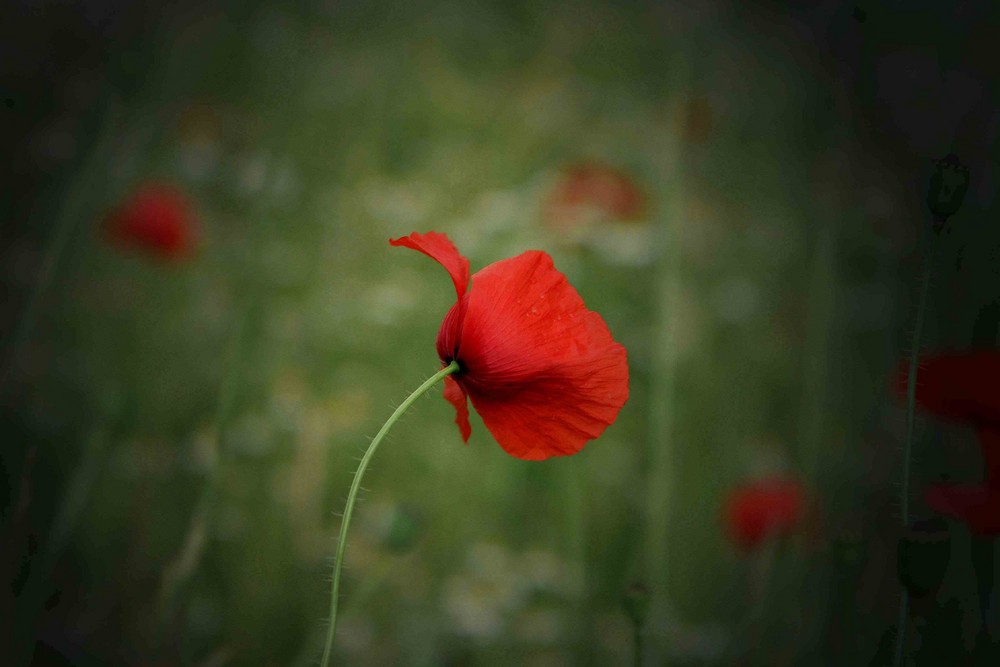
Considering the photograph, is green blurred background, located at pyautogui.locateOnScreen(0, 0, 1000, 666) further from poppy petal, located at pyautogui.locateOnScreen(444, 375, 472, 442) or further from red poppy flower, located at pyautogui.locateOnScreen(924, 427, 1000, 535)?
poppy petal, located at pyautogui.locateOnScreen(444, 375, 472, 442)

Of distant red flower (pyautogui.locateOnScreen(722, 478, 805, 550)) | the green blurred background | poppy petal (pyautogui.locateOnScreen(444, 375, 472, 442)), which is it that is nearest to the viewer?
poppy petal (pyautogui.locateOnScreen(444, 375, 472, 442))

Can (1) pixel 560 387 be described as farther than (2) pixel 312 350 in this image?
No

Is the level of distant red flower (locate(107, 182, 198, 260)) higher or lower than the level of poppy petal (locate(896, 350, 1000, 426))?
higher

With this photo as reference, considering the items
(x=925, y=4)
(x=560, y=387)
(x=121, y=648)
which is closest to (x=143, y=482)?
(x=121, y=648)

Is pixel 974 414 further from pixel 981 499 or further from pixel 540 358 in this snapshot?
pixel 540 358

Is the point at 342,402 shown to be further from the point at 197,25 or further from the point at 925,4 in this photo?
the point at 925,4

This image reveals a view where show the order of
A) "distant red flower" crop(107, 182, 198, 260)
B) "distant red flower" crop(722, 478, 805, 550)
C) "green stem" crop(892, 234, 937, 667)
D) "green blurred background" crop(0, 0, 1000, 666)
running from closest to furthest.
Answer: "green stem" crop(892, 234, 937, 667)
"green blurred background" crop(0, 0, 1000, 666)
"distant red flower" crop(722, 478, 805, 550)
"distant red flower" crop(107, 182, 198, 260)

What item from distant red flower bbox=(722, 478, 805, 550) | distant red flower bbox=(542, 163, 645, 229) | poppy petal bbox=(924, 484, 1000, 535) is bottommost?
distant red flower bbox=(722, 478, 805, 550)

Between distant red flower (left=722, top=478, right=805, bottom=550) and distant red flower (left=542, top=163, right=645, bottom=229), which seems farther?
distant red flower (left=542, top=163, right=645, bottom=229)

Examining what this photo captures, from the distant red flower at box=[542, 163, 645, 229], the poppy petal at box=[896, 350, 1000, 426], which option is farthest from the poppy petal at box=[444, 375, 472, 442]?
the distant red flower at box=[542, 163, 645, 229]
